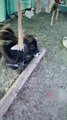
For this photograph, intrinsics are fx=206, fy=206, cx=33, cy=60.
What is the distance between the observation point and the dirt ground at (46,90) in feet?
6.13

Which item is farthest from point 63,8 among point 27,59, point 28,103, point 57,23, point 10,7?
point 28,103

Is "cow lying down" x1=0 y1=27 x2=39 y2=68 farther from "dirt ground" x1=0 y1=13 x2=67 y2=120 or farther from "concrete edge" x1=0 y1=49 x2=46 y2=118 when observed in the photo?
"dirt ground" x1=0 y1=13 x2=67 y2=120

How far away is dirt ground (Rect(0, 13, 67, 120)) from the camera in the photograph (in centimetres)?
187

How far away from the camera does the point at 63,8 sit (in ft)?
16.0

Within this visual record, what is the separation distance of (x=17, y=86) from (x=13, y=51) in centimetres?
51

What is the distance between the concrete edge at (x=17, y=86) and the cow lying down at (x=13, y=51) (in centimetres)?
11

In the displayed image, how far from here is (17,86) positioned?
2104 mm

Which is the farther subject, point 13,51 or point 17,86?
point 13,51

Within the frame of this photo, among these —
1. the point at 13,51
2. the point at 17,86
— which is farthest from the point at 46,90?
the point at 13,51

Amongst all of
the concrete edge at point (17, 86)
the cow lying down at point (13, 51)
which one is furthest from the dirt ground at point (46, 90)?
the cow lying down at point (13, 51)

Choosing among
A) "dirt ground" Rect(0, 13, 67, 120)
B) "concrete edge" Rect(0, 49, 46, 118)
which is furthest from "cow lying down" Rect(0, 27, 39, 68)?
"dirt ground" Rect(0, 13, 67, 120)

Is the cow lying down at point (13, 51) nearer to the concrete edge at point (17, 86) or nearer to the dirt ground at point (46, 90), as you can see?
the concrete edge at point (17, 86)

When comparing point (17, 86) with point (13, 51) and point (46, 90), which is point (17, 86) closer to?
point (46, 90)

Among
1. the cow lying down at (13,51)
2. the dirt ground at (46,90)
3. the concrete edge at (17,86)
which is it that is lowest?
the dirt ground at (46,90)
